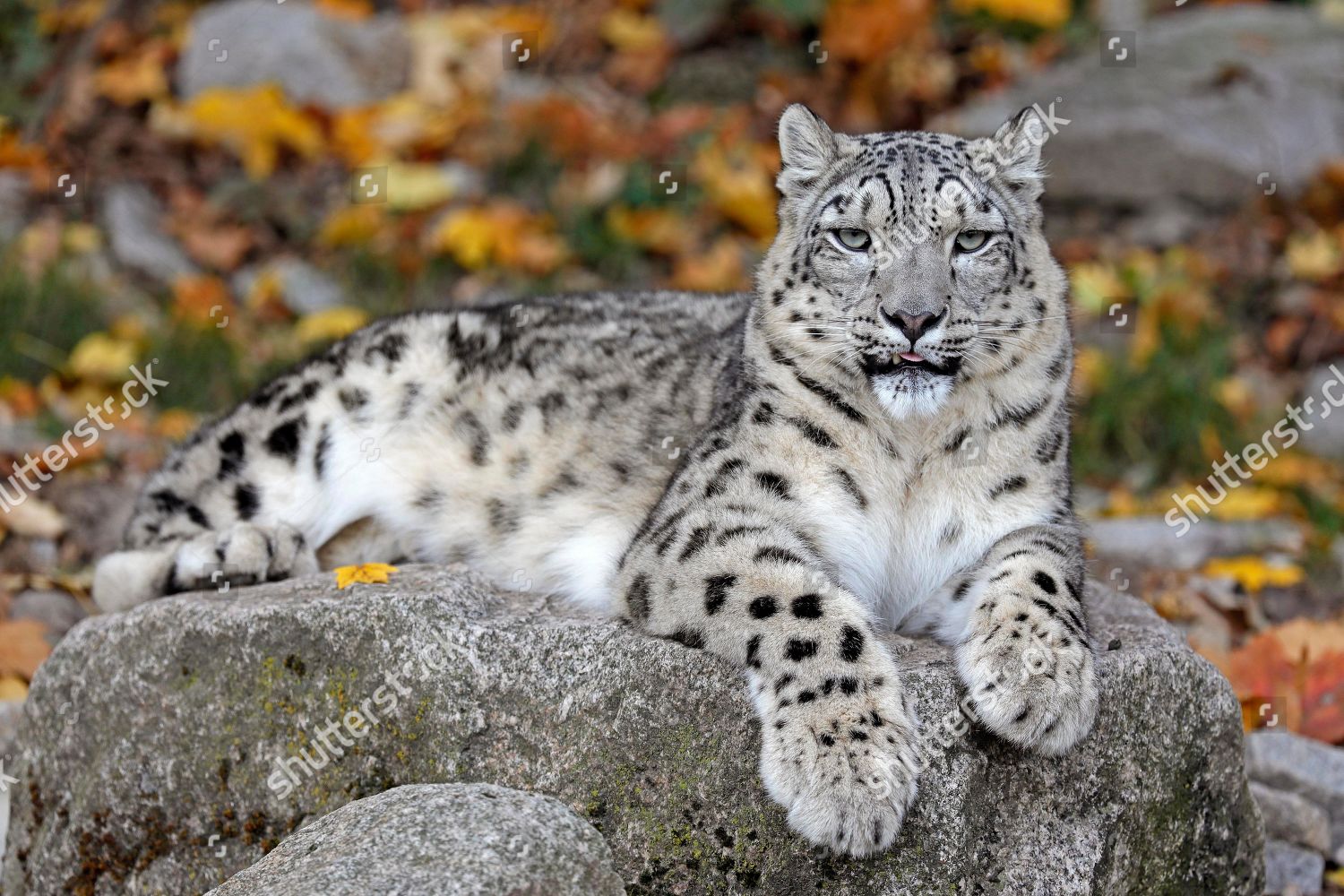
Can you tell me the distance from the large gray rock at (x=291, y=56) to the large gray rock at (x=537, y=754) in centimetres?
758

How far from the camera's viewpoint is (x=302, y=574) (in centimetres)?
529

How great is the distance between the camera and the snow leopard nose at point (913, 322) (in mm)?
4199

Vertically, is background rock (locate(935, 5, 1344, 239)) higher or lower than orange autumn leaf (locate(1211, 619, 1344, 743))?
lower

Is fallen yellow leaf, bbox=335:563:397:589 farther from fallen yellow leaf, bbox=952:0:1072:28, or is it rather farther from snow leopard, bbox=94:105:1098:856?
fallen yellow leaf, bbox=952:0:1072:28

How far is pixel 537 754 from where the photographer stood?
13.2 feet

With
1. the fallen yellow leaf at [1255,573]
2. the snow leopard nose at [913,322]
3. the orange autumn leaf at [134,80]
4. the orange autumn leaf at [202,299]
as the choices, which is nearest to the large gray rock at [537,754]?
the snow leopard nose at [913,322]

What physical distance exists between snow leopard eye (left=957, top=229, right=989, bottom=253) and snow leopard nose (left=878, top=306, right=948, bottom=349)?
0.28 meters

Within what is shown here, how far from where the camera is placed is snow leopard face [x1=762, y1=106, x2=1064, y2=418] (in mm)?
4293

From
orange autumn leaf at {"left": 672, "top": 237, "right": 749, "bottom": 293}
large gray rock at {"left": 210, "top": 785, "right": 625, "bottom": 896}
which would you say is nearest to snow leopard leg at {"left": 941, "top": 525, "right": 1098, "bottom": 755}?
large gray rock at {"left": 210, "top": 785, "right": 625, "bottom": 896}

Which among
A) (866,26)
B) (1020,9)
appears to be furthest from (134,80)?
(1020,9)

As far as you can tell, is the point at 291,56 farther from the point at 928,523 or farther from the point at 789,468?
the point at 928,523

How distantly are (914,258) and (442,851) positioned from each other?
198cm

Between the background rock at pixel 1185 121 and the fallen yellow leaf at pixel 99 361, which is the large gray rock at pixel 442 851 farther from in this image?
the background rock at pixel 1185 121

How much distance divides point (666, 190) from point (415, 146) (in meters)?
1.87
